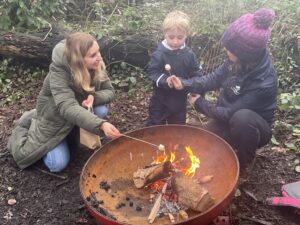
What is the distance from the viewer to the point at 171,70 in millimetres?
3588

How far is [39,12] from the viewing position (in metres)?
5.66

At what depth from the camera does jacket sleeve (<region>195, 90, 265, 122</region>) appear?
3172 millimetres

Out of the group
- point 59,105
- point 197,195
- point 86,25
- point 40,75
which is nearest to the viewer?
point 197,195

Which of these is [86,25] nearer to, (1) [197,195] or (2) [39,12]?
(2) [39,12]

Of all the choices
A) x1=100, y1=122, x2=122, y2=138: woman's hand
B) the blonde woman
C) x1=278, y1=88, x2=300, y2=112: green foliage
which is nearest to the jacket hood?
the blonde woman

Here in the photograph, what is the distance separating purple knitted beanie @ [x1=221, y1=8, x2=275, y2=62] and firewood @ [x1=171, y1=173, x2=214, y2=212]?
110 cm

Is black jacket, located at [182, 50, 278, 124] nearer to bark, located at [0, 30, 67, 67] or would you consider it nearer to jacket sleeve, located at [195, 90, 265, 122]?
jacket sleeve, located at [195, 90, 265, 122]

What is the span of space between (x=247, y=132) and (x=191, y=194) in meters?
0.89

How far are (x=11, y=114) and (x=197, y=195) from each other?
2.96 metres

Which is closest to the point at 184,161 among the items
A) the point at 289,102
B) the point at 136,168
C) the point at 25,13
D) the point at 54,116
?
the point at 136,168

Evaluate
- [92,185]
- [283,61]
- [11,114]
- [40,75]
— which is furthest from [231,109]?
[40,75]

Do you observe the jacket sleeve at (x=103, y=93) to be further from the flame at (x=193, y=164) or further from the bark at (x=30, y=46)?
the bark at (x=30, y=46)

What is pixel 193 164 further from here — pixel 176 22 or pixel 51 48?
pixel 51 48

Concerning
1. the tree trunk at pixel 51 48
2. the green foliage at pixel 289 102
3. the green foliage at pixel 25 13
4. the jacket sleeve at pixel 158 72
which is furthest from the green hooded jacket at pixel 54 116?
the green foliage at pixel 25 13
